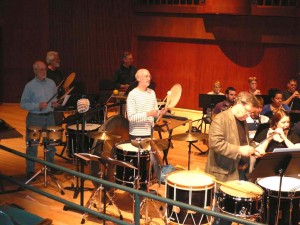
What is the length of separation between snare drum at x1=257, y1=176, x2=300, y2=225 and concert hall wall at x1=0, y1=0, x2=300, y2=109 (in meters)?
7.83

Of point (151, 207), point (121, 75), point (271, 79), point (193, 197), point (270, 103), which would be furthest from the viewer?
point (271, 79)

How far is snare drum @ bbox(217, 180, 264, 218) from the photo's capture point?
4.73m

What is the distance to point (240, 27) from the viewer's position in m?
12.7

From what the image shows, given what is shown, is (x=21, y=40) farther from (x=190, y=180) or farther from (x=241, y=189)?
(x=241, y=189)

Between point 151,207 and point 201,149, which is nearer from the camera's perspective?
point 151,207

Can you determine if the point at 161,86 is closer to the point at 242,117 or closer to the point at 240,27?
the point at 240,27

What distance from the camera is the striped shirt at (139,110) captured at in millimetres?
6164

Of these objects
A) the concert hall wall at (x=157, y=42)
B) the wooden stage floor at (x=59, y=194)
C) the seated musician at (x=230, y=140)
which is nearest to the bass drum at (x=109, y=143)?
the wooden stage floor at (x=59, y=194)

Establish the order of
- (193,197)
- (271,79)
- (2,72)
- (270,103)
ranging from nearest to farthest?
(193,197) < (270,103) < (271,79) < (2,72)

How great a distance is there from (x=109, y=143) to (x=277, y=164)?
2.94 meters

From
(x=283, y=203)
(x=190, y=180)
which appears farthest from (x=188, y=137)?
(x=283, y=203)

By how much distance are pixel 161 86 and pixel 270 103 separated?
588cm

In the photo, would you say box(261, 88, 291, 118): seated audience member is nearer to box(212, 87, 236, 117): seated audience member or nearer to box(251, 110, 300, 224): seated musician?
box(212, 87, 236, 117): seated audience member

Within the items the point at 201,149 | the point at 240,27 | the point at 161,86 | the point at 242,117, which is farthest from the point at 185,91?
the point at 242,117
